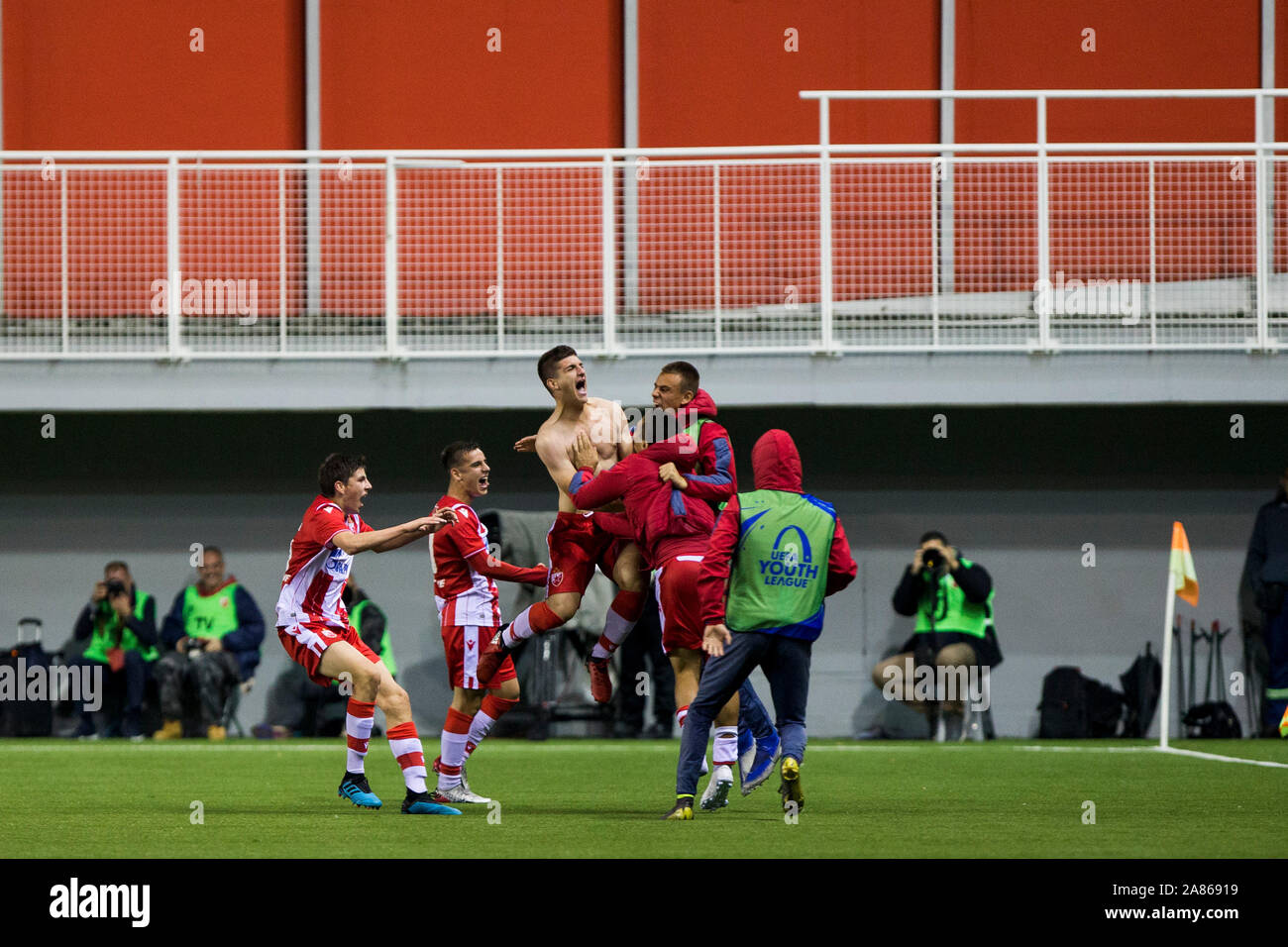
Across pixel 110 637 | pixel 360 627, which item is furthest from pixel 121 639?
pixel 360 627

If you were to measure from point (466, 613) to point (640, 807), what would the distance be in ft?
4.91

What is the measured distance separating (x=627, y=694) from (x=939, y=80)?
285 inches

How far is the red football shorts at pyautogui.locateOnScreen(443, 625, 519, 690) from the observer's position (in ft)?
34.3

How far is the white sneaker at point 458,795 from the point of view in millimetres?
10117

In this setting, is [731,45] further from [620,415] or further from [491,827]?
[491,827]

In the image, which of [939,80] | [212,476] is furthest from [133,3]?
[939,80]

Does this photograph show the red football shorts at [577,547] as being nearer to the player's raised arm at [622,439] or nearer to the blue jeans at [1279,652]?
the player's raised arm at [622,439]

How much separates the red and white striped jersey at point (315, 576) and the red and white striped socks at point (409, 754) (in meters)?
0.81

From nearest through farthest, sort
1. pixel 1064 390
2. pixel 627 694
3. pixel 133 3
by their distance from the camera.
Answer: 1. pixel 1064 390
2. pixel 627 694
3. pixel 133 3

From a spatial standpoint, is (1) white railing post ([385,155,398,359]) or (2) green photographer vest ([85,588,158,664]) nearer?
(1) white railing post ([385,155,398,359])

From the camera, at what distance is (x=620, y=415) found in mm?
11133

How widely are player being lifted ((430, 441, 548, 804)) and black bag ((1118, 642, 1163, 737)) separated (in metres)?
8.08

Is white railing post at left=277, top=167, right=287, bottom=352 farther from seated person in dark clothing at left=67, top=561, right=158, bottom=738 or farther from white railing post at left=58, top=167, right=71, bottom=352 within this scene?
seated person in dark clothing at left=67, top=561, right=158, bottom=738

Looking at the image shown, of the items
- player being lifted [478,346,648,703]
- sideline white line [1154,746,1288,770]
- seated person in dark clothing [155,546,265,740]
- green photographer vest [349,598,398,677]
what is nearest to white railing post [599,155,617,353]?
green photographer vest [349,598,398,677]
